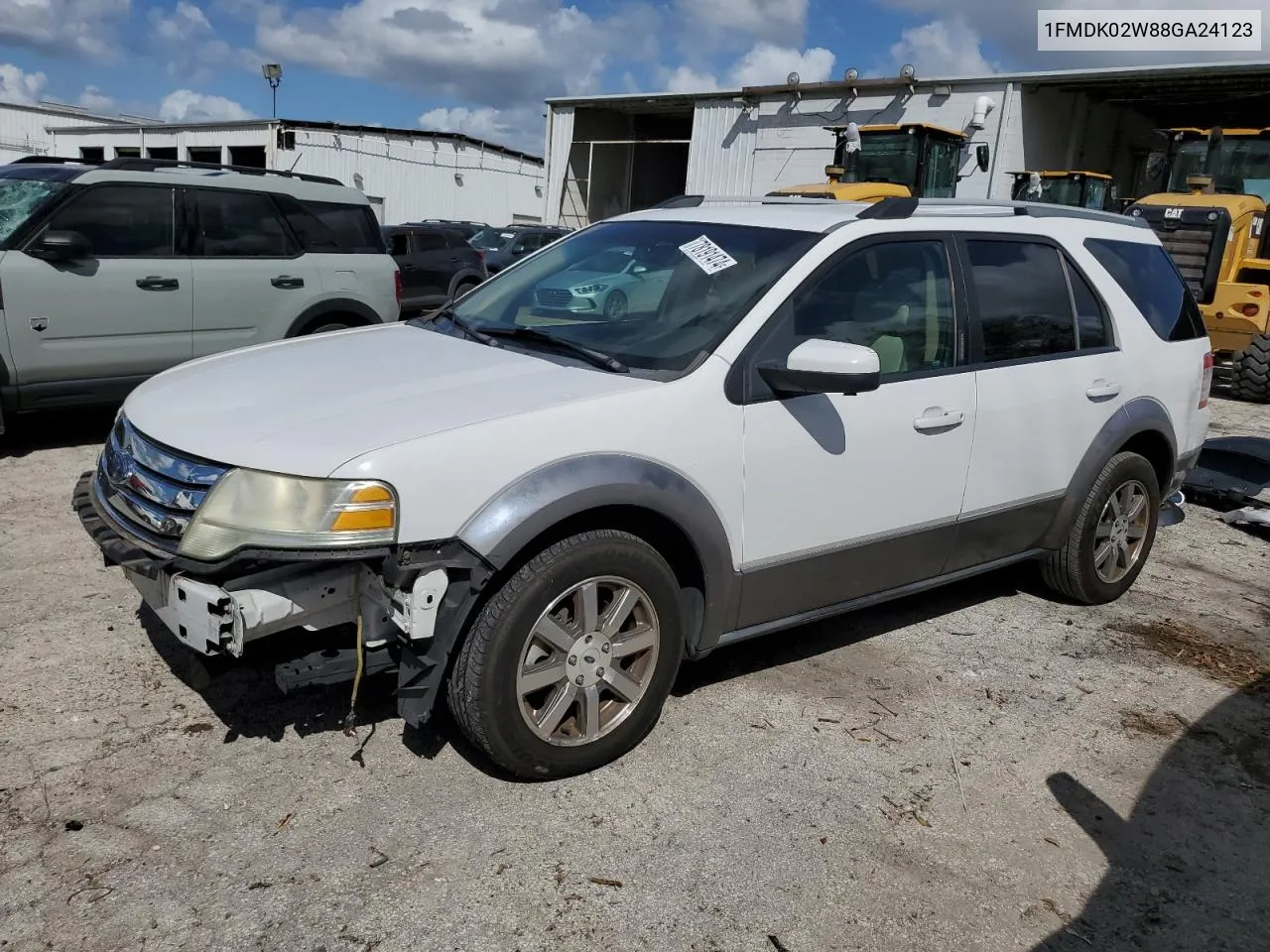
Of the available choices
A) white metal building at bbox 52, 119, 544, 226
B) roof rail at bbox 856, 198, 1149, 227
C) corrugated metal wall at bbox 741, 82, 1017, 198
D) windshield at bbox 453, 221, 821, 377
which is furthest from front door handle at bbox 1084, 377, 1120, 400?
white metal building at bbox 52, 119, 544, 226

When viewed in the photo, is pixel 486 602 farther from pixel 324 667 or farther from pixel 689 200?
pixel 689 200

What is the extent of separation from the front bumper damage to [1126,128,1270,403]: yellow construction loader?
1032cm

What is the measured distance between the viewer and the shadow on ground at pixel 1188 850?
2.64 m

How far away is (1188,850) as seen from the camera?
301 centimetres

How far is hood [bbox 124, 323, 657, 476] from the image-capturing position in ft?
9.06

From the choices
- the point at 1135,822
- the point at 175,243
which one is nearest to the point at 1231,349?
the point at 1135,822

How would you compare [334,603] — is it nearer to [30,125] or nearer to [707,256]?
[707,256]

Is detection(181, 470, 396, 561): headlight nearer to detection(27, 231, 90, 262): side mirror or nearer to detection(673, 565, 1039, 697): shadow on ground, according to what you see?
detection(673, 565, 1039, 697): shadow on ground

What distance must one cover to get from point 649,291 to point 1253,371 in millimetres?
9998

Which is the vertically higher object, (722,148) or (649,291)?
(722,148)

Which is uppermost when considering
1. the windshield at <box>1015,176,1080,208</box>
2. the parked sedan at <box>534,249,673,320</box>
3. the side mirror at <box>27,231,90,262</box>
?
the windshield at <box>1015,176,1080,208</box>

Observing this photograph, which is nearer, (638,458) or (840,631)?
(638,458)

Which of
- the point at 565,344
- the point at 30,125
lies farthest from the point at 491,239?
the point at 30,125

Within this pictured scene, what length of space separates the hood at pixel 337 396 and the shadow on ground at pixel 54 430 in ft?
11.6
